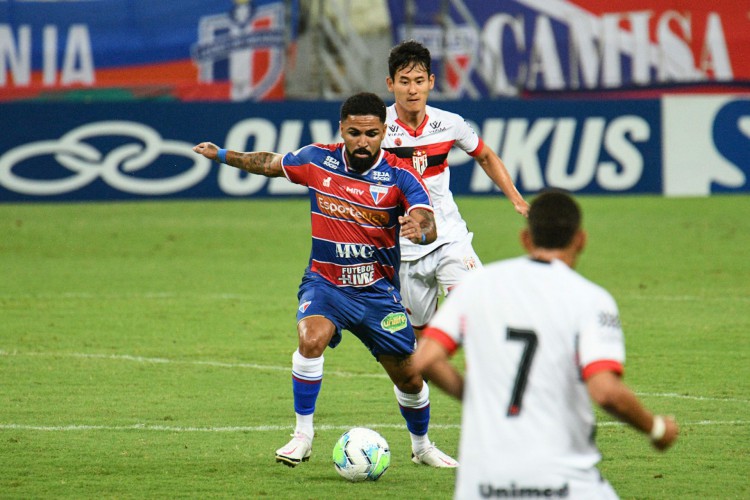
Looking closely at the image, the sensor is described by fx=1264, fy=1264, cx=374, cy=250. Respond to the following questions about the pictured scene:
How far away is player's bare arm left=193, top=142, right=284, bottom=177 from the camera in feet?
23.5

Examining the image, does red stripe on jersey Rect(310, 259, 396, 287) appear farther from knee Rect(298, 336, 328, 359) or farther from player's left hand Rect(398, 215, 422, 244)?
player's left hand Rect(398, 215, 422, 244)

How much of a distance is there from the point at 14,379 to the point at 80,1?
15.7 metres

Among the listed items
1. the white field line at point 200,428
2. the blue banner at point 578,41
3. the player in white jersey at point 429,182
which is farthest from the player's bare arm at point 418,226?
the blue banner at point 578,41

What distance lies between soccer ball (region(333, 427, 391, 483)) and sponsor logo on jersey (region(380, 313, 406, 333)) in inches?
23.2

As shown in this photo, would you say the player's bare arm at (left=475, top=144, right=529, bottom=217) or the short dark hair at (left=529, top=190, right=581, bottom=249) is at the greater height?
the short dark hair at (left=529, top=190, right=581, bottom=249)

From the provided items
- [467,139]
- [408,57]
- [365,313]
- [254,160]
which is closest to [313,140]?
[467,139]

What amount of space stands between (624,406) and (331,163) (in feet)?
11.4

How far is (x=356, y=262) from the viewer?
698 cm

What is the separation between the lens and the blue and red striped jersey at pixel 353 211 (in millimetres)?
6879

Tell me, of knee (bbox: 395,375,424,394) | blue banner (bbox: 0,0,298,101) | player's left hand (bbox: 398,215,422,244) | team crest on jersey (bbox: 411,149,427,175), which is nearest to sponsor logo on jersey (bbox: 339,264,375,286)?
knee (bbox: 395,375,424,394)

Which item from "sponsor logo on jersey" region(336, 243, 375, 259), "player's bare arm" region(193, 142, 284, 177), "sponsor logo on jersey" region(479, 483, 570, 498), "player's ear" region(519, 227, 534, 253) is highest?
"player's ear" region(519, 227, 534, 253)

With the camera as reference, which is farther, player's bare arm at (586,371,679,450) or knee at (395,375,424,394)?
knee at (395,375,424,394)

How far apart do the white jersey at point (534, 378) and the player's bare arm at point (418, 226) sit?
216cm

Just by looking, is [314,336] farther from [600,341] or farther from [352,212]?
[600,341]
